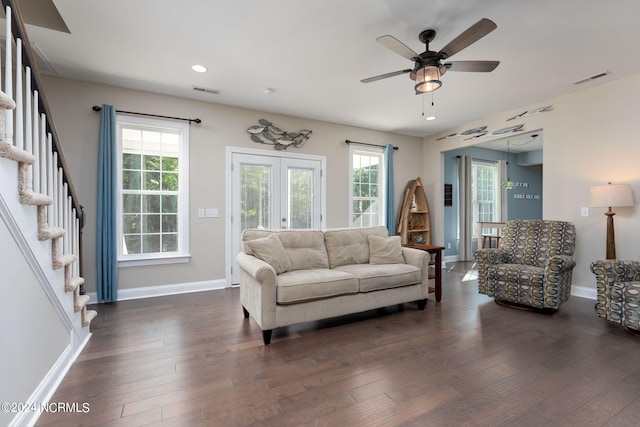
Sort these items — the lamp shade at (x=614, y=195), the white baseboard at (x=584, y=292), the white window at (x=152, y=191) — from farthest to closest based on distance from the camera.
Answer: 1. the white window at (x=152, y=191)
2. the white baseboard at (x=584, y=292)
3. the lamp shade at (x=614, y=195)

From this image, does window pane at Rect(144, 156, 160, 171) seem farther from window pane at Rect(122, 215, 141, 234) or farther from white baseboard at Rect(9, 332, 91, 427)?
white baseboard at Rect(9, 332, 91, 427)

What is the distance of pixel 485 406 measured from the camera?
5.49 ft

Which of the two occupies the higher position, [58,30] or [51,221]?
[58,30]

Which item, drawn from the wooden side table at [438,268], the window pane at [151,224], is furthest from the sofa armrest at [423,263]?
the window pane at [151,224]

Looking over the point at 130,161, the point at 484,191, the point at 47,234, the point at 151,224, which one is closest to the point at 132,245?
the point at 151,224

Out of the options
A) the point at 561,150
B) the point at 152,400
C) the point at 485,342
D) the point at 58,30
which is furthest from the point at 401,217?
the point at 58,30

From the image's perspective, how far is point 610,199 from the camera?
3.26 m

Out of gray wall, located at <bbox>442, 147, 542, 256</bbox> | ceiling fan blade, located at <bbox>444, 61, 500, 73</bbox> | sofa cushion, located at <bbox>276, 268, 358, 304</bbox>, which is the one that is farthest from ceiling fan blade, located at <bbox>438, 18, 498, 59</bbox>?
gray wall, located at <bbox>442, 147, 542, 256</bbox>

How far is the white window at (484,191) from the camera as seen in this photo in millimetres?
7039

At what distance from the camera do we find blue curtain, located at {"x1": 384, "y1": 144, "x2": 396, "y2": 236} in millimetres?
5641

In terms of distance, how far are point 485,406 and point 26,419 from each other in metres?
2.43

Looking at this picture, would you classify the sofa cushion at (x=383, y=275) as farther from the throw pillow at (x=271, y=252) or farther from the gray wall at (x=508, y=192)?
the gray wall at (x=508, y=192)

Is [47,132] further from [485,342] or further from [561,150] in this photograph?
[561,150]

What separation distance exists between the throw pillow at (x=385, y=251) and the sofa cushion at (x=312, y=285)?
0.65m
